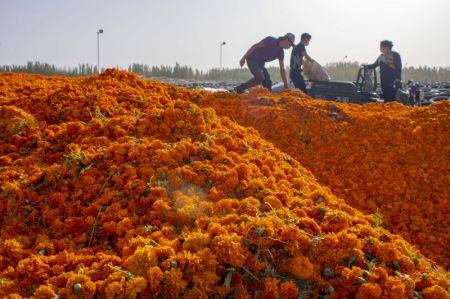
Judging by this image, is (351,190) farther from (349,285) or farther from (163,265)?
(163,265)

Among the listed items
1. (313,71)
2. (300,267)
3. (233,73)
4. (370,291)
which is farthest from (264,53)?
(233,73)

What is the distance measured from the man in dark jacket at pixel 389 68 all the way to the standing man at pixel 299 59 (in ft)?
5.32

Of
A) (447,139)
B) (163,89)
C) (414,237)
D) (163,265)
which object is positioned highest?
(163,89)

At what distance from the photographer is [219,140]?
421cm

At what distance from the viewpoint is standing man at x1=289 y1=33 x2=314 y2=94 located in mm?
9711

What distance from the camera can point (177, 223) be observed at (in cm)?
302

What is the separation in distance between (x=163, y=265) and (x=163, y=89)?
4763 millimetres

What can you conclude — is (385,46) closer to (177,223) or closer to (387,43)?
(387,43)

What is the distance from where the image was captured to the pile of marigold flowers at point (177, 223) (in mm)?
2430

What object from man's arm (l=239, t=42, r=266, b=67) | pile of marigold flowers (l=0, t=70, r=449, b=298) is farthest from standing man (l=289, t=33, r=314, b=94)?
pile of marigold flowers (l=0, t=70, r=449, b=298)

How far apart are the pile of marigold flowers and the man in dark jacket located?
5667mm

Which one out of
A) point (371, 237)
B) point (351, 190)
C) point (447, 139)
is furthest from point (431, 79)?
point (371, 237)

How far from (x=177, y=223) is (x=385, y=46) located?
7.97 m

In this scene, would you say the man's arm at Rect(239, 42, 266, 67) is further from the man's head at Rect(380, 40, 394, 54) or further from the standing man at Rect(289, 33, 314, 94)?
the man's head at Rect(380, 40, 394, 54)
